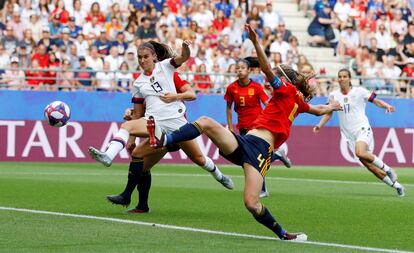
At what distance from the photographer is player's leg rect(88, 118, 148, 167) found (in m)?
12.2

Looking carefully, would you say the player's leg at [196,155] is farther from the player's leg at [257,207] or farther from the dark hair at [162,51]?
the player's leg at [257,207]

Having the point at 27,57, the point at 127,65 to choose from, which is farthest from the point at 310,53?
the point at 27,57

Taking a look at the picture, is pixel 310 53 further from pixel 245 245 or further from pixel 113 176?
pixel 245 245

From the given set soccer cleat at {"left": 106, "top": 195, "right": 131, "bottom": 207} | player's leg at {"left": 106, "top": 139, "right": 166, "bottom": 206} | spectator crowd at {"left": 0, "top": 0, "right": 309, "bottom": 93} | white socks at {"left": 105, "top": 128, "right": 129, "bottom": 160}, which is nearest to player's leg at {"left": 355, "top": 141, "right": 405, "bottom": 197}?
player's leg at {"left": 106, "top": 139, "right": 166, "bottom": 206}

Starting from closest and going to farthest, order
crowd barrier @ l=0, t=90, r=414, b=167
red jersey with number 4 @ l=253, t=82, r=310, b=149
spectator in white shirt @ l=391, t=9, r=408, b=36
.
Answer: red jersey with number 4 @ l=253, t=82, r=310, b=149, crowd barrier @ l=0, t=90, r=414, b=167, spectator in white shirt @ l=391, t=9, r=408, b=36

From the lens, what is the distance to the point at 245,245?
10.7 meters

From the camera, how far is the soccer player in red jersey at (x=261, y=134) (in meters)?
11.1

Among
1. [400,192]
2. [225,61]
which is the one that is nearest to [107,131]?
[225,61]

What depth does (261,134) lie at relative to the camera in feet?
38.0

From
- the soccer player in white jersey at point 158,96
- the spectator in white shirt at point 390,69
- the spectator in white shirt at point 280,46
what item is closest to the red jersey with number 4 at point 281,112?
the soccer player in white jersey at point 158,96

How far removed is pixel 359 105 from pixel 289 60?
11345 millimetres

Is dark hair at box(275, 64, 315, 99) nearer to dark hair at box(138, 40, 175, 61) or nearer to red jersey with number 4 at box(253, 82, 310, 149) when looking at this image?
red jersey with number 4 at box(253, 82, 310, 149)

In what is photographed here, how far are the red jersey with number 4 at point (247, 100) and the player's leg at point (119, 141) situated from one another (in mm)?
5086

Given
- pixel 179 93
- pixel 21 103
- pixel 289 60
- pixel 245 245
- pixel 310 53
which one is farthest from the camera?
pixel 310 53
